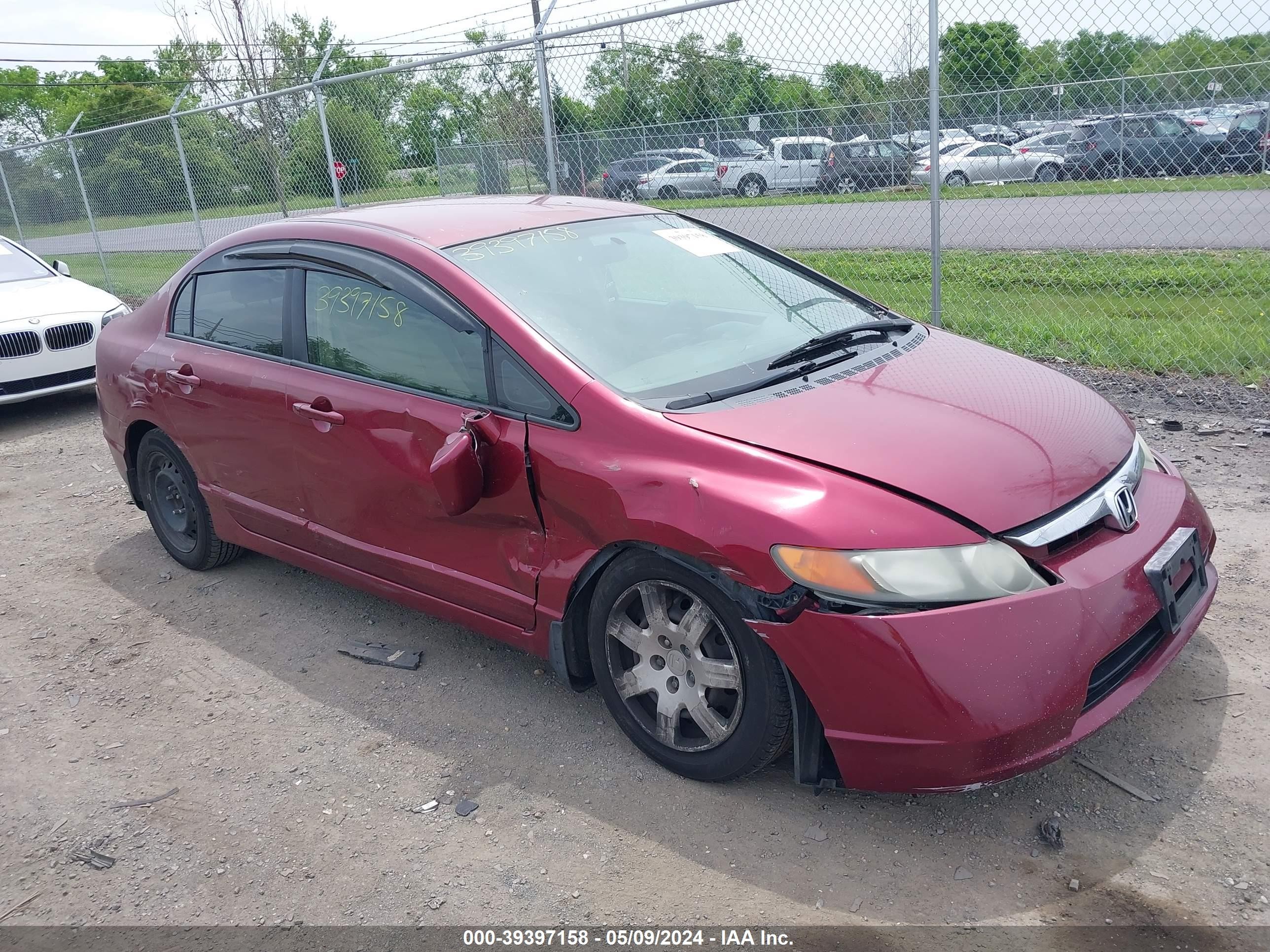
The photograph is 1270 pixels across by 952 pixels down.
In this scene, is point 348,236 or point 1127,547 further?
point 348,236

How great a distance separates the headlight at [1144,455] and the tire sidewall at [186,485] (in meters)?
3.87

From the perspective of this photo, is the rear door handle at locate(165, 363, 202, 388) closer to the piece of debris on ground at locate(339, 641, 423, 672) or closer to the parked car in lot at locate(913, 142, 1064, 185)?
the piece of debris on ground at locate(339, 641, 423, 672)

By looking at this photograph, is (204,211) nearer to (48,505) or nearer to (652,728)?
(48,505)

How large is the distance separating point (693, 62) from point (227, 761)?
5550mm

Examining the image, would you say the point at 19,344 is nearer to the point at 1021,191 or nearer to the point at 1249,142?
the point at 1021,191

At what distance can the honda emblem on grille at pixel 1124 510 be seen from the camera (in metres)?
2.82

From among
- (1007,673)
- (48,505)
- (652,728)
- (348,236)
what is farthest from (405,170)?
(1007,673)

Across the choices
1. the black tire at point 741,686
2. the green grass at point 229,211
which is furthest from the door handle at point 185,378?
the green grass at point 229,211

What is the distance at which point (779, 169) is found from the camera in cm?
714

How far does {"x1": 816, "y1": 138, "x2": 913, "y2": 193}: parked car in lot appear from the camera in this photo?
660cm

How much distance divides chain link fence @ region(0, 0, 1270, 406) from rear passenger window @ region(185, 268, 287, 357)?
369 cm

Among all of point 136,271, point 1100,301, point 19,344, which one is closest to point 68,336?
point 19,344

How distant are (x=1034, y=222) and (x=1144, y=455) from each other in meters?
5.42

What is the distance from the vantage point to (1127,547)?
9.09 ft
